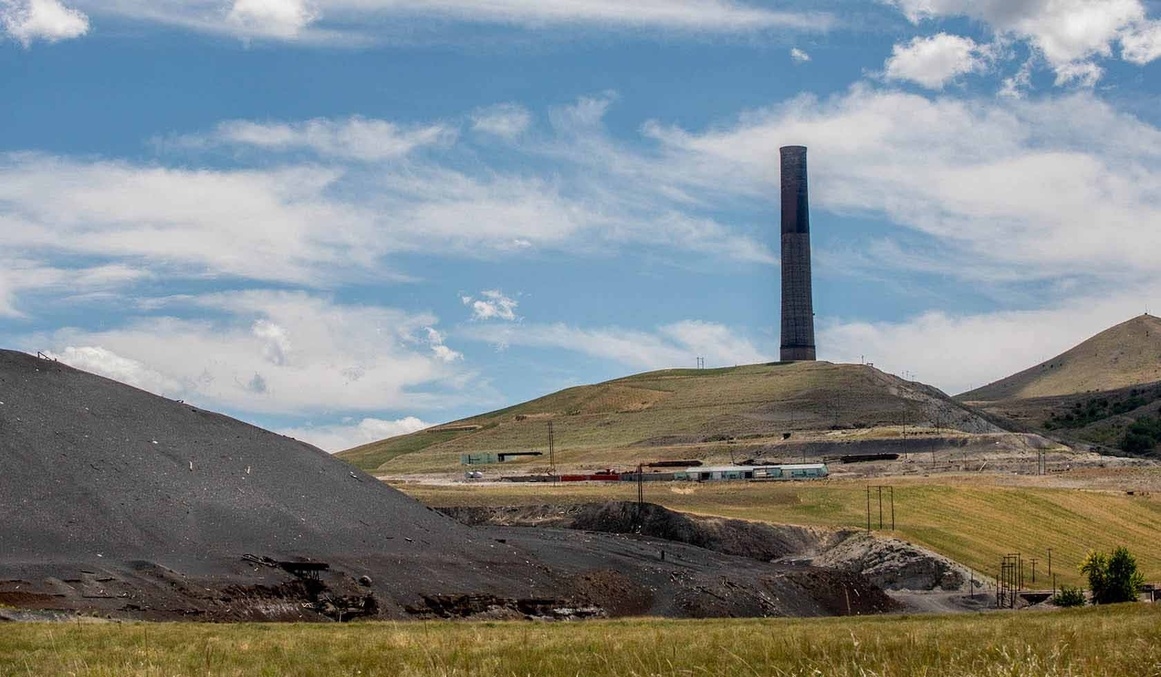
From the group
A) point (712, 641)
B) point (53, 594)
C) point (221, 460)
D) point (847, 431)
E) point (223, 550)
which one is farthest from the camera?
point (847, 431)

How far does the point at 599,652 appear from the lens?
66.4 feet

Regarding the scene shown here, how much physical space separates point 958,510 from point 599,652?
83904mm

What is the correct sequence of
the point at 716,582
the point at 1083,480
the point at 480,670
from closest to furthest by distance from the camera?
1. the point at 480,670
2. the point at 716,582
3. the point at 1083,480

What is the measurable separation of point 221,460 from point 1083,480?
10059cm

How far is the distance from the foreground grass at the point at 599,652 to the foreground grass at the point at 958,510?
198ft

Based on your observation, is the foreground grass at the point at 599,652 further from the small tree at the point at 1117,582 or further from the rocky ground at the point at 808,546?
the rocky ground at the point at 808,546

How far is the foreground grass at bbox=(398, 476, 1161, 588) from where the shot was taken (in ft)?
284

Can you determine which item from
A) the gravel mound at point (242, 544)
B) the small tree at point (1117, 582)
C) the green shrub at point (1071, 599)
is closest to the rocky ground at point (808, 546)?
the green shrub at point (1071, 599)

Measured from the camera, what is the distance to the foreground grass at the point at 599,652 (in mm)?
16625

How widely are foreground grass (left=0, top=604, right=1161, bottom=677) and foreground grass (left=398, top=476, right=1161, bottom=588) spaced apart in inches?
2376

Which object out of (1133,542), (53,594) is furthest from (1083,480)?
(53,594)

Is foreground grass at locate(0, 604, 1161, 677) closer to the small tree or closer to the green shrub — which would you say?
the green shrub

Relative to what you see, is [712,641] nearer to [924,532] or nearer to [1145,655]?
[1145,655]

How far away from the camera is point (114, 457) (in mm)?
49969
